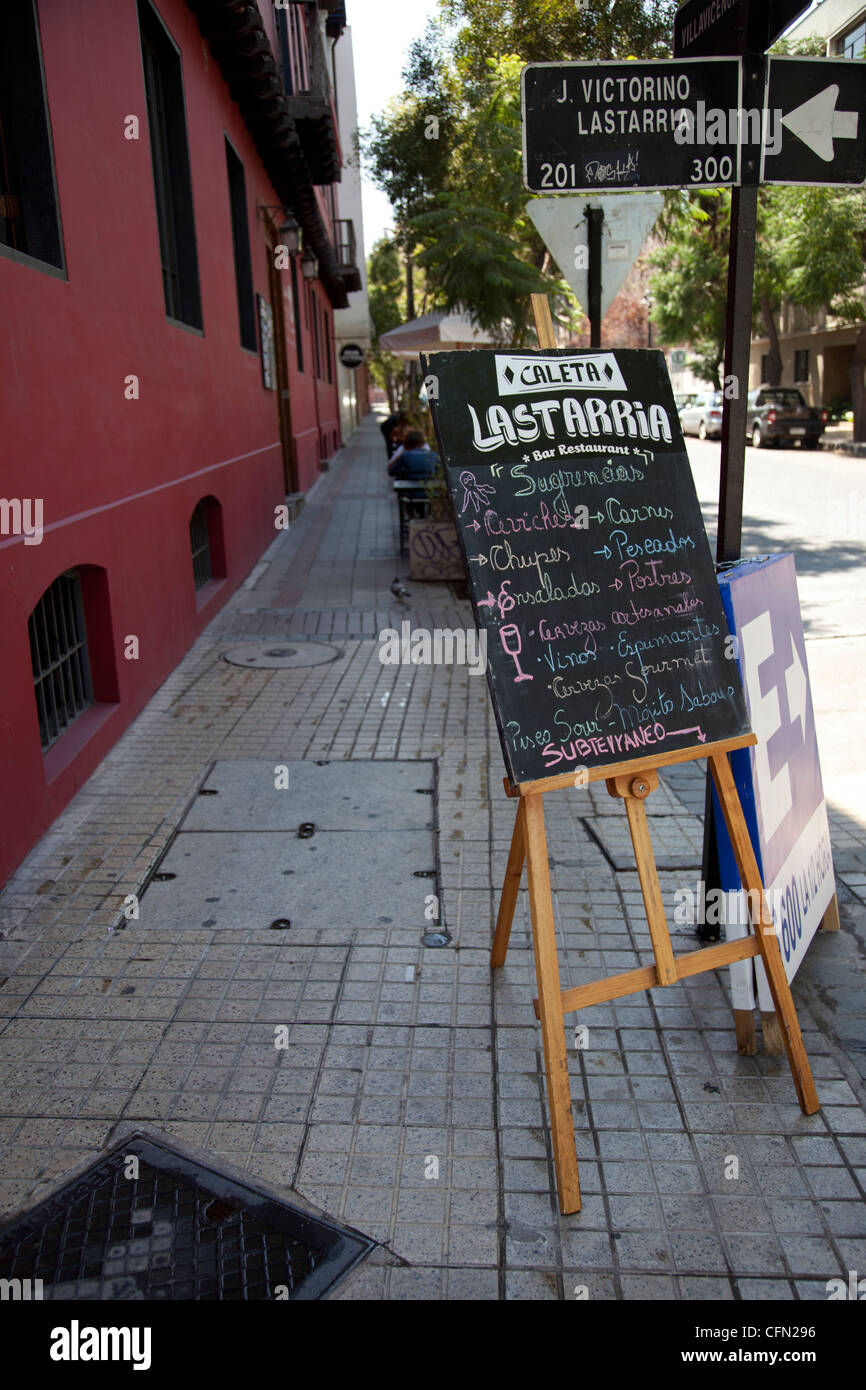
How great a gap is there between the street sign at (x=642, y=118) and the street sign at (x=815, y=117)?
0.49 ft

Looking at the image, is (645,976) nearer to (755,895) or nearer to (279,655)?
(755,895)

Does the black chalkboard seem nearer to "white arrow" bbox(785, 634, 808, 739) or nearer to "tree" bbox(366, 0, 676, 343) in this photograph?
"white arrow" bbox(785, 634, 808, 739)

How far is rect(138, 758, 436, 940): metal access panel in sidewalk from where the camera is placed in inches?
167

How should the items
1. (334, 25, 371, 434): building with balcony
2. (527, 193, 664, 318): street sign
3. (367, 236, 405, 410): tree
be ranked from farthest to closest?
(367, 236, 405, 410): tree, (334, 25, 371, 434): building with balcony, (527, 193, 664, 318): street sign

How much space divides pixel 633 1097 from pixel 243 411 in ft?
31.0

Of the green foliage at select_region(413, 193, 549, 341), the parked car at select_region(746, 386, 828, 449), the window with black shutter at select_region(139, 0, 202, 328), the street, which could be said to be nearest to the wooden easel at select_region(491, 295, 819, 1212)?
the street

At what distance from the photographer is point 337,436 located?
103 ft

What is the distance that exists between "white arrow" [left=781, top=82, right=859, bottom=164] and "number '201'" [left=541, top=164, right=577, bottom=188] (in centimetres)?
71

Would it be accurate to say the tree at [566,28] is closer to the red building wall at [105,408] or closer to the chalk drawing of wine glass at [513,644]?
the red building wall at [105,408]

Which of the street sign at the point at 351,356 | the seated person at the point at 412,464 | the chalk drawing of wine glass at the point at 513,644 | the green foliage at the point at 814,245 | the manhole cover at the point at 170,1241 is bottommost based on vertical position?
the manhole cover at the point at 170,1241

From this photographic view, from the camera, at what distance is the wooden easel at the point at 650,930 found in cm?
284

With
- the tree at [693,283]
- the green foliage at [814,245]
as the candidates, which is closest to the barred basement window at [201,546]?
the green foliage at [814,245]

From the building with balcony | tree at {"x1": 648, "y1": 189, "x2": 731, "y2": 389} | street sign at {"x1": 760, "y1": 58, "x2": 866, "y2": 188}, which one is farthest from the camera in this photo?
the building with balcony
